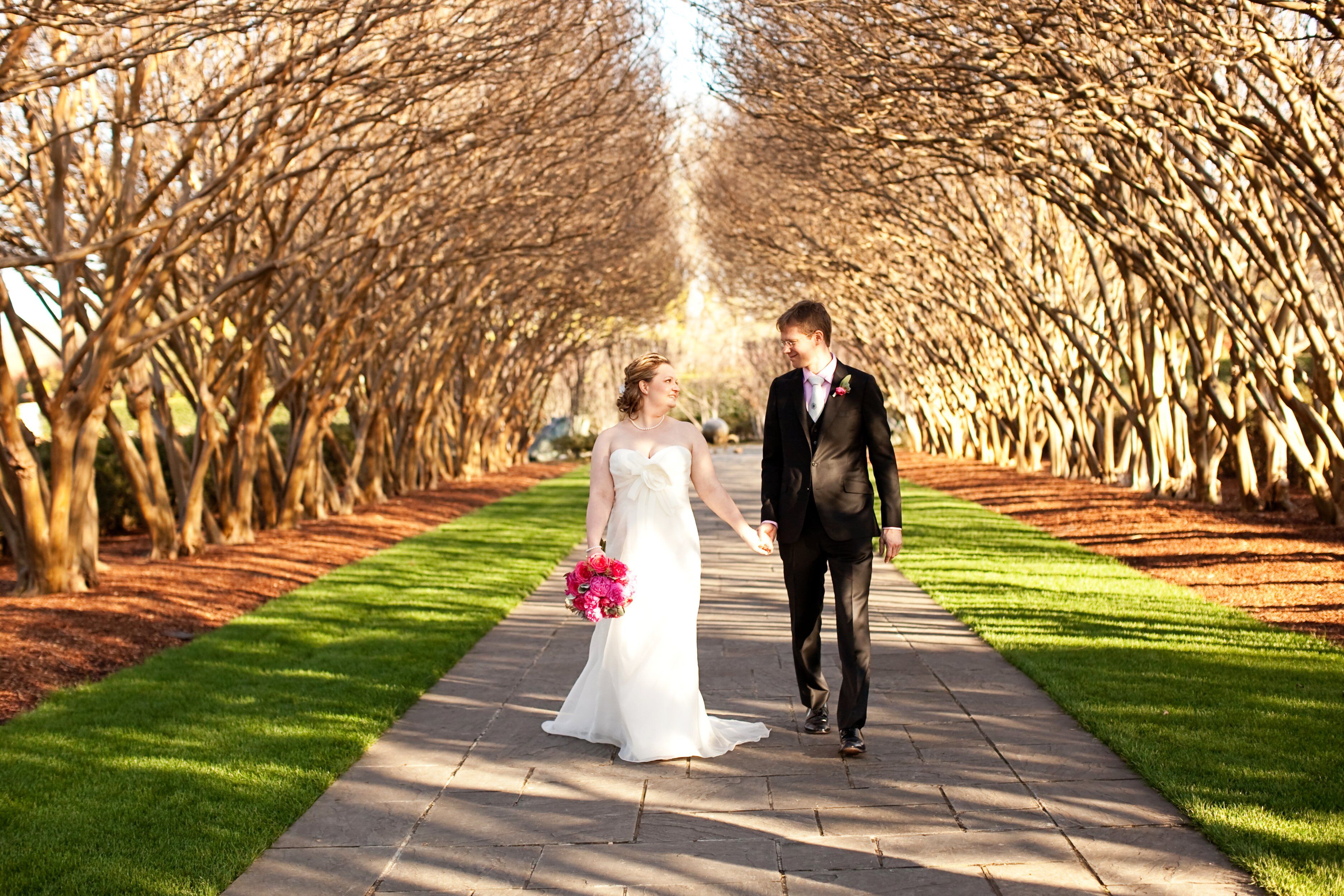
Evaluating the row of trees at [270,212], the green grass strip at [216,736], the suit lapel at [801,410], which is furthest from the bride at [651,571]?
the row of trees at [270,212]

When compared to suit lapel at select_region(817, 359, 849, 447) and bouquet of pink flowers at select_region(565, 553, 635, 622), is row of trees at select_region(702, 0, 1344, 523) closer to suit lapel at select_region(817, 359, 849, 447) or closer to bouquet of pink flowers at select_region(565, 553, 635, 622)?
suit lapel at select_region(817, 359, 849, 447)

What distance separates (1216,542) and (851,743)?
31.5 ft

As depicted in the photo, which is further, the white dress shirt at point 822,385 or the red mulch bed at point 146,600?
the red mulch bed at point 146,600

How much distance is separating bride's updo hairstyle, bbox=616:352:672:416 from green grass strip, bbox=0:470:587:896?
82.8 inches

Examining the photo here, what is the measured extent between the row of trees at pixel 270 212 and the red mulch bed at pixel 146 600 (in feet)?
1.81

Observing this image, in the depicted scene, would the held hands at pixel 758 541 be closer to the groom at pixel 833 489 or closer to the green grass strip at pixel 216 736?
the groom at pixel 833 489

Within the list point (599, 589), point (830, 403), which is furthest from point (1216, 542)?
point (599, 589)

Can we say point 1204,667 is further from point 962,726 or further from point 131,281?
point 131,281

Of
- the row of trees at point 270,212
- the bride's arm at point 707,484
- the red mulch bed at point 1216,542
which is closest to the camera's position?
the bride's arm at point 707,484

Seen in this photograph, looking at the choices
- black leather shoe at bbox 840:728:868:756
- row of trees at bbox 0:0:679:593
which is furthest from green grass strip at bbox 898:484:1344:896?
row of trees at bbox 0:0:679:593

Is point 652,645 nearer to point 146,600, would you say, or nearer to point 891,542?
point 891,542

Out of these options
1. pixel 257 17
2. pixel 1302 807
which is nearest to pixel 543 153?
pixel 257 17

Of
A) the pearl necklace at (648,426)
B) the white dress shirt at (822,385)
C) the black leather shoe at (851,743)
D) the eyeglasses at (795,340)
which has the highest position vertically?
the eyeglasses at (795,340)

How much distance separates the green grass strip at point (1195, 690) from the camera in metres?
4.97
